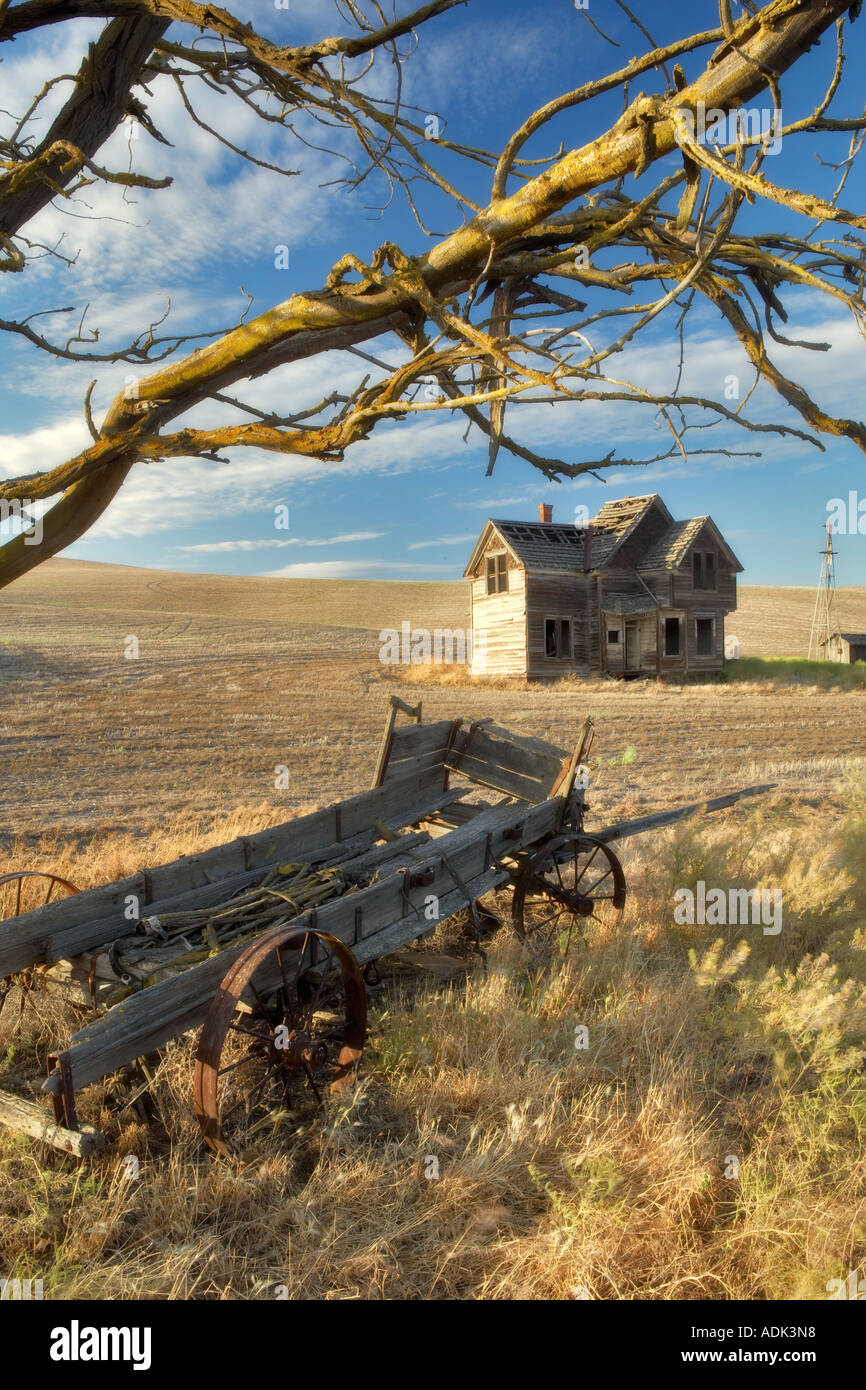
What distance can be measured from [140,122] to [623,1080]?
6764 mm

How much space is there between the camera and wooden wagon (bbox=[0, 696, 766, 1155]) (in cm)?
320

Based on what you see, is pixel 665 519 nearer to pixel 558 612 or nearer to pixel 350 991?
pixel 558 612

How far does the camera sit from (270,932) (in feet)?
11.6

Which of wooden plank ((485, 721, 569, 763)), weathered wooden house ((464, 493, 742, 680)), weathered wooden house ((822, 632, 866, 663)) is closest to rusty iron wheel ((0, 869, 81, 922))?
wooden plank ((485, 721, 569, 763))

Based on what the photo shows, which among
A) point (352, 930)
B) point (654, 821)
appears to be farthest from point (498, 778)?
point (352, 930)

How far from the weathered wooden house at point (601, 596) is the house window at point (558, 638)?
3cm

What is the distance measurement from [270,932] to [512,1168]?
1.36 m

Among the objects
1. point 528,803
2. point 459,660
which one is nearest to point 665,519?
point 459,660

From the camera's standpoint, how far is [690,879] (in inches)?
267

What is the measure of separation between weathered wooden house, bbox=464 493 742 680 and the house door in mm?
35

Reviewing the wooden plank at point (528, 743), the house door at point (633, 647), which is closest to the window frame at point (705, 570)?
the house door at point (633, 647)

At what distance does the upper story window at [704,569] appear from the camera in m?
29.3

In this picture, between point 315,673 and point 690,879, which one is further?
point 315,673

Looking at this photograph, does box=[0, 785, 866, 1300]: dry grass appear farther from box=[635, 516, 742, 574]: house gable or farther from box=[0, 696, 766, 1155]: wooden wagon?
box=[635, 516, 742, 574]: house gable
